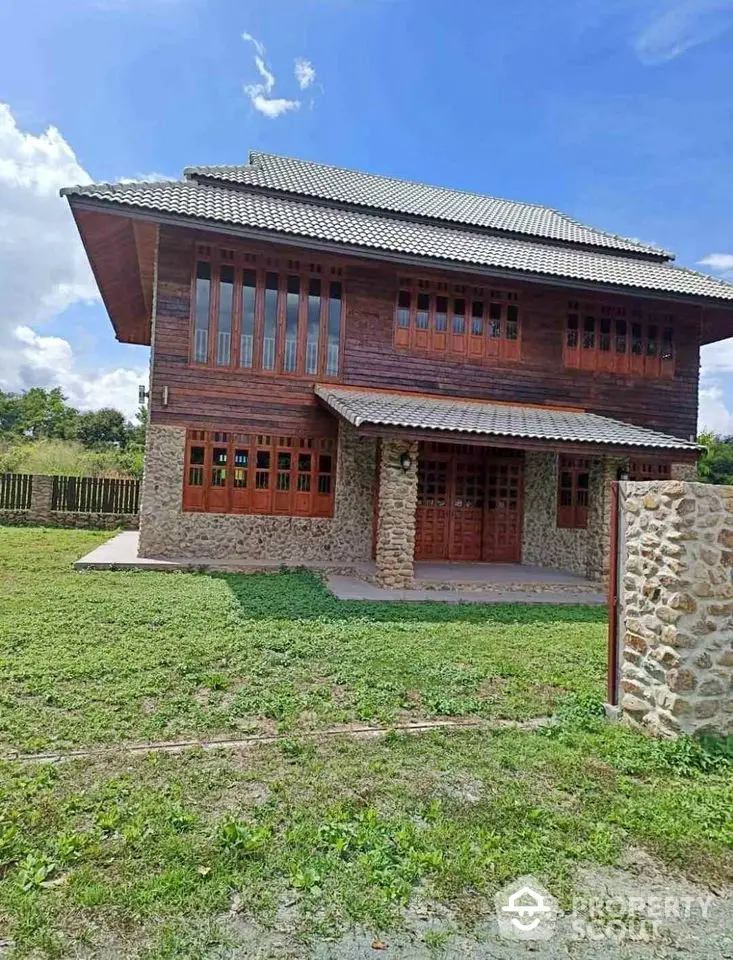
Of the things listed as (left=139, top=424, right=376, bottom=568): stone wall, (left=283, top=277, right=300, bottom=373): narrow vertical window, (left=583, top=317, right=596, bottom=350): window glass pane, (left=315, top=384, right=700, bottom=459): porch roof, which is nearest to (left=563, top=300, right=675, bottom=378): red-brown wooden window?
(left=583, top=317, right=596, bottom=350): window glass pane

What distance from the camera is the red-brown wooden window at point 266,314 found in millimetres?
11977

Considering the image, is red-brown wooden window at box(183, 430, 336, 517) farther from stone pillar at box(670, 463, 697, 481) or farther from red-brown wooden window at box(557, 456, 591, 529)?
stone pillar at box(670, 463, 697, 481)

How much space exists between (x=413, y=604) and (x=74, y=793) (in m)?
6.47

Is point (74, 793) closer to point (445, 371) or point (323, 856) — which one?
point (323, 856)

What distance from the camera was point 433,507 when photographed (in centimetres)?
1366

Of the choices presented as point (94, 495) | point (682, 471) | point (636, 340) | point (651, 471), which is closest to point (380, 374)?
point (636, 340)

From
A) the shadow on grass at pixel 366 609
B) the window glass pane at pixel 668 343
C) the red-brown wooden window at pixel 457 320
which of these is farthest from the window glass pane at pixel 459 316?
the shadow on grass at pixel 366 609

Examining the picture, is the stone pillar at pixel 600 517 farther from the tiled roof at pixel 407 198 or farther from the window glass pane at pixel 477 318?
the tiled roof at pixel 407 198

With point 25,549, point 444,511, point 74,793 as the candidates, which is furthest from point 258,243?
point 74,793

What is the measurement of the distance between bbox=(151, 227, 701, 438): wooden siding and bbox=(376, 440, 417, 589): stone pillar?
2666 millimetres

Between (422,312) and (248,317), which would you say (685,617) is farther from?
(248,317)

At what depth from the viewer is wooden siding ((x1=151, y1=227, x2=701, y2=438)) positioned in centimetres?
1179

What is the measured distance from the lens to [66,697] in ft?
15.2

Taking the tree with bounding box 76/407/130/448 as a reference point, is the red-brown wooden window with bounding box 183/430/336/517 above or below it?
below
